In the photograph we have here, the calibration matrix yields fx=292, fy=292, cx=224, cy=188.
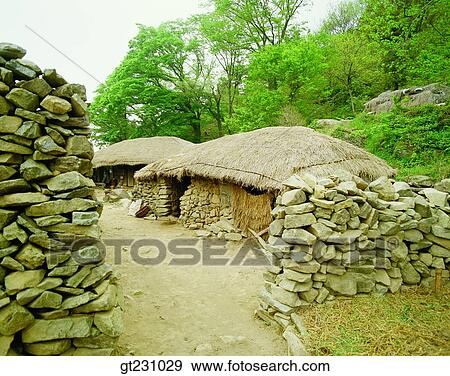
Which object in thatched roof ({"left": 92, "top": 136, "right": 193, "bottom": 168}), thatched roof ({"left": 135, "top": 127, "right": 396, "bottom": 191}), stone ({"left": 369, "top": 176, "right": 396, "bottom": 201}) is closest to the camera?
stone ({"left": 369, "top": 176, "right": 396, "bottom": 201})

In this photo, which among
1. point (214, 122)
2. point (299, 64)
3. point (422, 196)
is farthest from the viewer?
point (214, 122)

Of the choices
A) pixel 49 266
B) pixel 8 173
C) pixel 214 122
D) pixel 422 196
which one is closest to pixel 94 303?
pixel 49 266

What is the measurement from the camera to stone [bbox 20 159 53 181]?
103 inches

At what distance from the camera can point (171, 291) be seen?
5.23 m

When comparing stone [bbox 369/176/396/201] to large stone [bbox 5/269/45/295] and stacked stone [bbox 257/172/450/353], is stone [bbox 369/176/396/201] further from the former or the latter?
large stone [bbox 5/269/45/295]

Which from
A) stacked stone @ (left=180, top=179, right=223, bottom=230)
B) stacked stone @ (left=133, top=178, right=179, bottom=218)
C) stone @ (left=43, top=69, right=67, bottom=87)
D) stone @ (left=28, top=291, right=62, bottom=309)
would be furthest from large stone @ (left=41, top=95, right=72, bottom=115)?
stacked stone @ (left=133, top=178, right=179, bottom=218)

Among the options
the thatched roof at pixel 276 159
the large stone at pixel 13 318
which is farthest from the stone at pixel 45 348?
the thatched roof at pixel 276 159

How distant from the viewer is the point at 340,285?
12.1 ft

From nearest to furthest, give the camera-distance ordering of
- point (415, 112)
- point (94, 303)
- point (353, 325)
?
point (94, 303) → point (353, 325) → point (415, 112)

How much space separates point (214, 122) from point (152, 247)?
1545cm

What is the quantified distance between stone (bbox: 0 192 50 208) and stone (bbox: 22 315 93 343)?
41.6 inches

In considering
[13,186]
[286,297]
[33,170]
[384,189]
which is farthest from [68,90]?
[384,189]

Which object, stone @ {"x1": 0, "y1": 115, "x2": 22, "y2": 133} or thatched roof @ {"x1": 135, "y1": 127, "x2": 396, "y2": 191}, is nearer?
stone @ {"x1": 0, "y1": 115, "x2": 22, "y2": 133}
